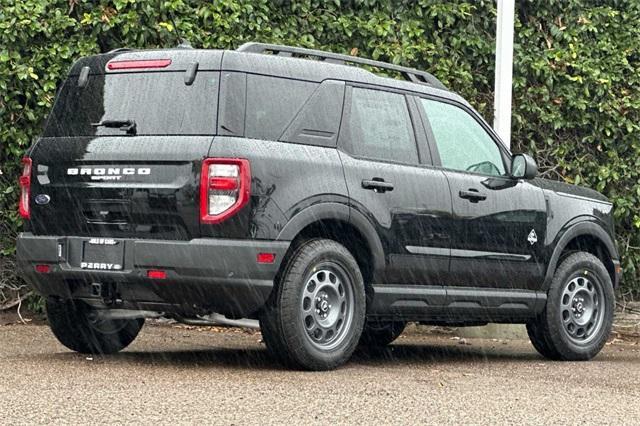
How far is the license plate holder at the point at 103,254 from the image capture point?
8164mm

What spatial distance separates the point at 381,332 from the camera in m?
10.9

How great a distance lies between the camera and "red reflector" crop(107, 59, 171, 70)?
27.9 ft

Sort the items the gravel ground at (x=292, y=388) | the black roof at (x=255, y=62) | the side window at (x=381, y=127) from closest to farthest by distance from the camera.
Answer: the gravel ground at (x=292, y=388) → the black roof at (x=255, y=62) → the side window at (x=381, y=127)

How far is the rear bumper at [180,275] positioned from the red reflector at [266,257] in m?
0.02

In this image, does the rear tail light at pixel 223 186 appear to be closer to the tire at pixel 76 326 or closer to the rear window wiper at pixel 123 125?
the rear window wiper at pixel 123 125

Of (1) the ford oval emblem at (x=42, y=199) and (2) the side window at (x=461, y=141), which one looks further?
(2) the side window at (x=461, y=141)

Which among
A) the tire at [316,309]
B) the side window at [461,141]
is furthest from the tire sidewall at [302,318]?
the side window at [461,141]

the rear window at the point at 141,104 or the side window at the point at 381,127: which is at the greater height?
the rear window at the point at 141,104

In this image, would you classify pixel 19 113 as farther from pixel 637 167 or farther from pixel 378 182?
pixel 637 167

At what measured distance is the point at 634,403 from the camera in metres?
7.67

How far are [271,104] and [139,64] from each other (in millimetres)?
884

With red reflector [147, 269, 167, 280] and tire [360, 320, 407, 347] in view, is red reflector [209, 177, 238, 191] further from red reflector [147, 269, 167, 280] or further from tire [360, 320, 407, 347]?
tire [360, 320, 407, 347]

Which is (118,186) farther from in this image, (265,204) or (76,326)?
(76,326)

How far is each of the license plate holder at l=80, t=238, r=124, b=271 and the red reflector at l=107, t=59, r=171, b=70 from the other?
44.6 inches
